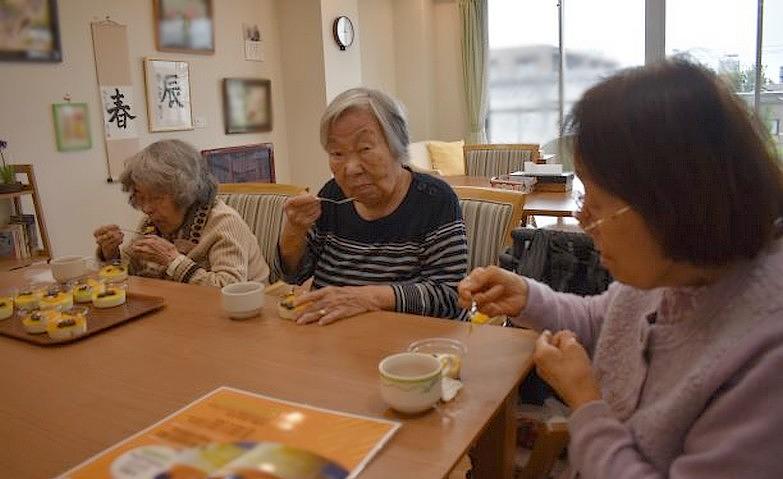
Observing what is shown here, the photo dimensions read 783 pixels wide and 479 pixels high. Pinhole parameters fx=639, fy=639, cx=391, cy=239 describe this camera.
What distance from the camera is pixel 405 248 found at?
5.43ft

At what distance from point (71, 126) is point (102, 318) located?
8.05 ft

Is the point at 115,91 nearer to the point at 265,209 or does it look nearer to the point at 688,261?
the point at 265,209

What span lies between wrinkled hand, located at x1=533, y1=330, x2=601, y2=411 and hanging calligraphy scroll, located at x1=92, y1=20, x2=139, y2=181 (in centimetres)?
336

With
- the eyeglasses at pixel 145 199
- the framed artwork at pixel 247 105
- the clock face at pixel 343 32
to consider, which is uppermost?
the clock face at pixel 343 32

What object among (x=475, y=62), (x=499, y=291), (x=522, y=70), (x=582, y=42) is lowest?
(x=499, y=291)

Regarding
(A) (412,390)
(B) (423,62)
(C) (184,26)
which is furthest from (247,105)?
(A) (412,390)

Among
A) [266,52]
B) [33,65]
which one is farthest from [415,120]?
[33,65]

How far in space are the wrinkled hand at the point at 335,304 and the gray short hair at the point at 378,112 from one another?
431 mm

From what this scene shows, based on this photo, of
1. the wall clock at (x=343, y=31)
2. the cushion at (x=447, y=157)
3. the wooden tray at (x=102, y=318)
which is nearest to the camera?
the wooden tray at (x=102, y=318)

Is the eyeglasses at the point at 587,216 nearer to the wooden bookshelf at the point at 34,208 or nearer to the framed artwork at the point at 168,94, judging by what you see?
the wooden bookshelf at the point at 34,208

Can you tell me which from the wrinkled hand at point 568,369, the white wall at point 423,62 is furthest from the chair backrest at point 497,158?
the wrinkled hand at point 568,369

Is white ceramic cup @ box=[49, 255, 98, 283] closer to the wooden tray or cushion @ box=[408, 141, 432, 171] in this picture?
the wooden tray

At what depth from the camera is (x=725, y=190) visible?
0.73m

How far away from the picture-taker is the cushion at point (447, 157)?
20.5 ft
